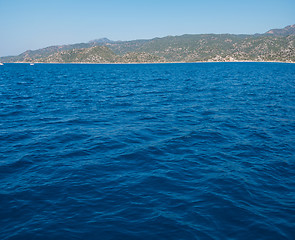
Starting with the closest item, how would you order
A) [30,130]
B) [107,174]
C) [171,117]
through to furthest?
[107,174] → [30,130] → [171,117]

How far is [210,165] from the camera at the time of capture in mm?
13547

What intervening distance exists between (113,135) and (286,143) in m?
14.4

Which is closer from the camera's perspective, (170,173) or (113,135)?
(170,173)

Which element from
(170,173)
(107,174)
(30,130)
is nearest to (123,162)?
(107,174)

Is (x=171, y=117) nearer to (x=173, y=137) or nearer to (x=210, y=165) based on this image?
(x=173, y=137)

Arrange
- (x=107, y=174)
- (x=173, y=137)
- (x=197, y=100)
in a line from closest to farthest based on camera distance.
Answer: (x=107, y=174) → (x=173, y=137) → (x=197, y=100)

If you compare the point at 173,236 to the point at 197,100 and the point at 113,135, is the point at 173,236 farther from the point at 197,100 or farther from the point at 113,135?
the point at 197,100

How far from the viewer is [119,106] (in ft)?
102

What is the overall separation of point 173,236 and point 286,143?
46.9ft

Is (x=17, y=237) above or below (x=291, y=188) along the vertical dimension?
above

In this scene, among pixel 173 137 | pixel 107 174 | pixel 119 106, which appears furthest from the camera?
pixel 119 106

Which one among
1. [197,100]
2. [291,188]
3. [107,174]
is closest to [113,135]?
[107,174]

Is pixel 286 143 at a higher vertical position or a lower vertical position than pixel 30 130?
lower

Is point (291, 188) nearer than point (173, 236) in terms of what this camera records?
No
